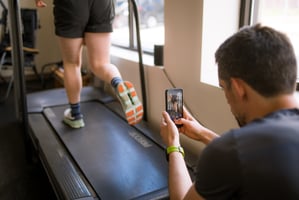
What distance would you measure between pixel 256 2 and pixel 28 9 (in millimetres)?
2944

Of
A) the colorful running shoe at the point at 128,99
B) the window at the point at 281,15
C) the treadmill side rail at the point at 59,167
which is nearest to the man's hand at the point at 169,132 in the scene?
the treadmill side rail at the point at 59,167

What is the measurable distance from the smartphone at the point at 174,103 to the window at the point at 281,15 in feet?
2.26

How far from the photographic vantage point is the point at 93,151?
1.95 meters

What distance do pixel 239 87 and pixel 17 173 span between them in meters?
1.79

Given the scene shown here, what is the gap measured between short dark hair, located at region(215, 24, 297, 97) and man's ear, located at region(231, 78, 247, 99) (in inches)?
0.5

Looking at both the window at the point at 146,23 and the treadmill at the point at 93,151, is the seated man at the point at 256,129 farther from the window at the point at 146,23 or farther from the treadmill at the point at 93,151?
the window at the point at 146,23

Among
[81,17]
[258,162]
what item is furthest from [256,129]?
[81,17]

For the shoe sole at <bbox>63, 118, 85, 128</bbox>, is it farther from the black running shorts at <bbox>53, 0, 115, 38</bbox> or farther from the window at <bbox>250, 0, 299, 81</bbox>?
the window at <bbox>250, 0, 299, 81</bbox>

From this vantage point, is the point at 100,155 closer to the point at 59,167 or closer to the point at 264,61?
the point at 59,167

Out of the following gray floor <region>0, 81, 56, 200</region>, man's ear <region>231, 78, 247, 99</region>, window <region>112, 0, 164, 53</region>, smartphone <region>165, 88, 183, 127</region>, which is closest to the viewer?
man's ear <region>231, 78, 247, 99</region>

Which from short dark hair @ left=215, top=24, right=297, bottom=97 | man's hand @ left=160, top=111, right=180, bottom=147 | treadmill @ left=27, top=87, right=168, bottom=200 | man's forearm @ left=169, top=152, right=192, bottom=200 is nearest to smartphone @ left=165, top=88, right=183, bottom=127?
man's hand @ left=160, top=111, right=180, bottom=147

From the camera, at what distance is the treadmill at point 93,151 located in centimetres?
155

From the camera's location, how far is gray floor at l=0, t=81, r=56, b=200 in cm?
189

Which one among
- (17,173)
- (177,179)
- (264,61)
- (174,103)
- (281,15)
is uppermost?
(281,15)
